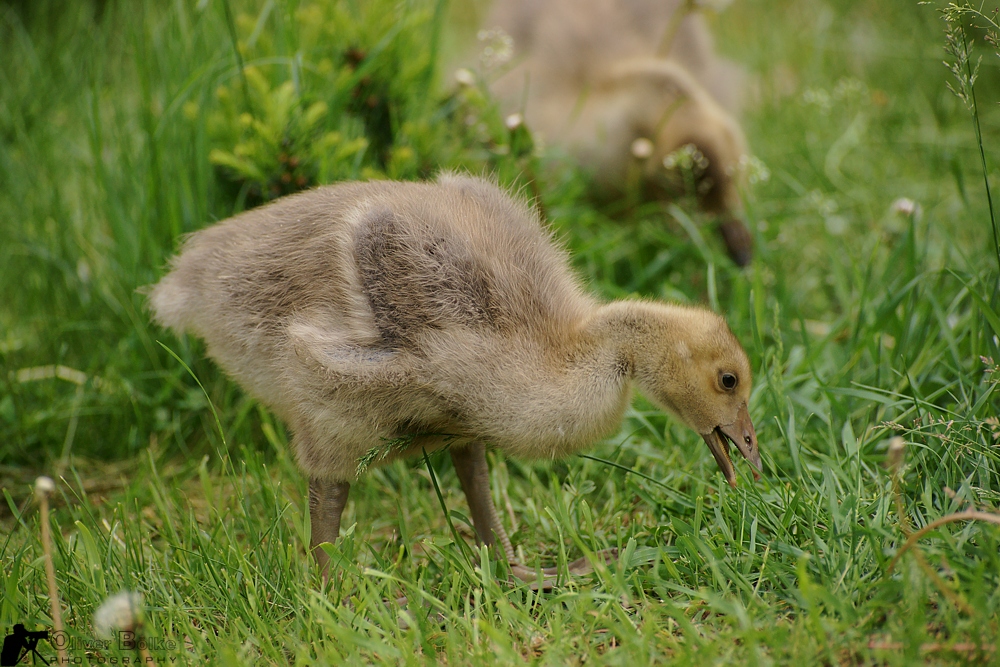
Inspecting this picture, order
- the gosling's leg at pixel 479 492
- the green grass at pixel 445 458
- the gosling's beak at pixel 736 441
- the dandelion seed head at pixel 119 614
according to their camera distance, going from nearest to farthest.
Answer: the dandelion seed head at pixel 119 614
the green grass at pixel 445 458
the gosling's beak at pixel 736 441
the gosling's leg at pixel 479 492

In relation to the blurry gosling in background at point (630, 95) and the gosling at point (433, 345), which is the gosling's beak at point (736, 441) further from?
the blurry gosling in background at point (630, 95)

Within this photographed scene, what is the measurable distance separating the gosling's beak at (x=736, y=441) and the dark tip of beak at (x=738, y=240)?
1.69m

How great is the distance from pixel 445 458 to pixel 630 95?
7.07 ft

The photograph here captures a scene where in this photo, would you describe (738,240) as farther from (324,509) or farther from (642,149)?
(324,509)

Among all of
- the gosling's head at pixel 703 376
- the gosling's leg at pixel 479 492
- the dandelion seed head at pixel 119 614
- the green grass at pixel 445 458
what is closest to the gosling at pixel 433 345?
the gosling's head at pixel 703 376

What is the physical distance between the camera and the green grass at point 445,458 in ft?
6.67

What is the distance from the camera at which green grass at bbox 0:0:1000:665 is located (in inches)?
80.0

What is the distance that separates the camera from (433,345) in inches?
85.3

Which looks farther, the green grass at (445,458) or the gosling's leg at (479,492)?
the gosling's leg at (479,492)

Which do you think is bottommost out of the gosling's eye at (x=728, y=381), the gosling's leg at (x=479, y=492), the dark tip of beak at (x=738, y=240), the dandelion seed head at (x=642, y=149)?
the gosling's leg at (x=479, y=492)

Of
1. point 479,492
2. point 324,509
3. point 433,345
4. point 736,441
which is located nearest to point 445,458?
point 479,492

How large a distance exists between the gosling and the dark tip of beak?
5.37 feet

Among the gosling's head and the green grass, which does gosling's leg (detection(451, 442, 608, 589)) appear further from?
the gosling's head

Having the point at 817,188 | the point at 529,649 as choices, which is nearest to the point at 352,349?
the point at 529,649
